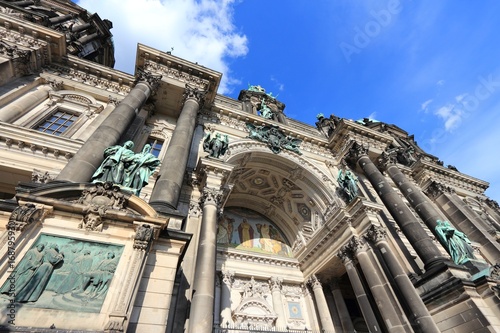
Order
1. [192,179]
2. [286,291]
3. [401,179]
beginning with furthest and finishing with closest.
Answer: [401,179] < [286,291] < [192,179]

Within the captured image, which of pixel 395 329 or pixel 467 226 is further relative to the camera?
pixel 467 226

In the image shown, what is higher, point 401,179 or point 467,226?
point 401,179

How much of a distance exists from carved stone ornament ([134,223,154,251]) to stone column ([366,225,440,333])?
28.9 feet

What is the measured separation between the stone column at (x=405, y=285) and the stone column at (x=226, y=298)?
662 cm

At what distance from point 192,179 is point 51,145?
4856 mm

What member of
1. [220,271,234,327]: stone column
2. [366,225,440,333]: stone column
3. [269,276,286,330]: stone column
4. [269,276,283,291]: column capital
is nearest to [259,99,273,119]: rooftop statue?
[366,225,440,333]: stone column

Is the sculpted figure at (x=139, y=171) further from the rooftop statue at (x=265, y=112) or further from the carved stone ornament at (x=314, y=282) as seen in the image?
the rooftop statue at (x=265, y=112)

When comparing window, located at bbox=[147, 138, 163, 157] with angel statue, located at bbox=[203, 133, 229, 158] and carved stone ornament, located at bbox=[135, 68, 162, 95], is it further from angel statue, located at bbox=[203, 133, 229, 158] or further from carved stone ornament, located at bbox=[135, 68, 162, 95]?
carved stone ornament, located at bbox=[135, 68, 162, 95]

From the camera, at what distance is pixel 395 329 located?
26.7ft

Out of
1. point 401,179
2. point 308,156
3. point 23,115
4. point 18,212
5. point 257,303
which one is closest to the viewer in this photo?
point 18,212

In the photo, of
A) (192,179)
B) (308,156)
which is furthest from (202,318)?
(308,156)

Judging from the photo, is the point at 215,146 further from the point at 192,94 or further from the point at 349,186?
the point at 349,186

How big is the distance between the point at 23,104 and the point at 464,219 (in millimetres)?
24062

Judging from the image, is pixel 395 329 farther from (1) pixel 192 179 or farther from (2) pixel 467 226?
(2) pixel 467 226
